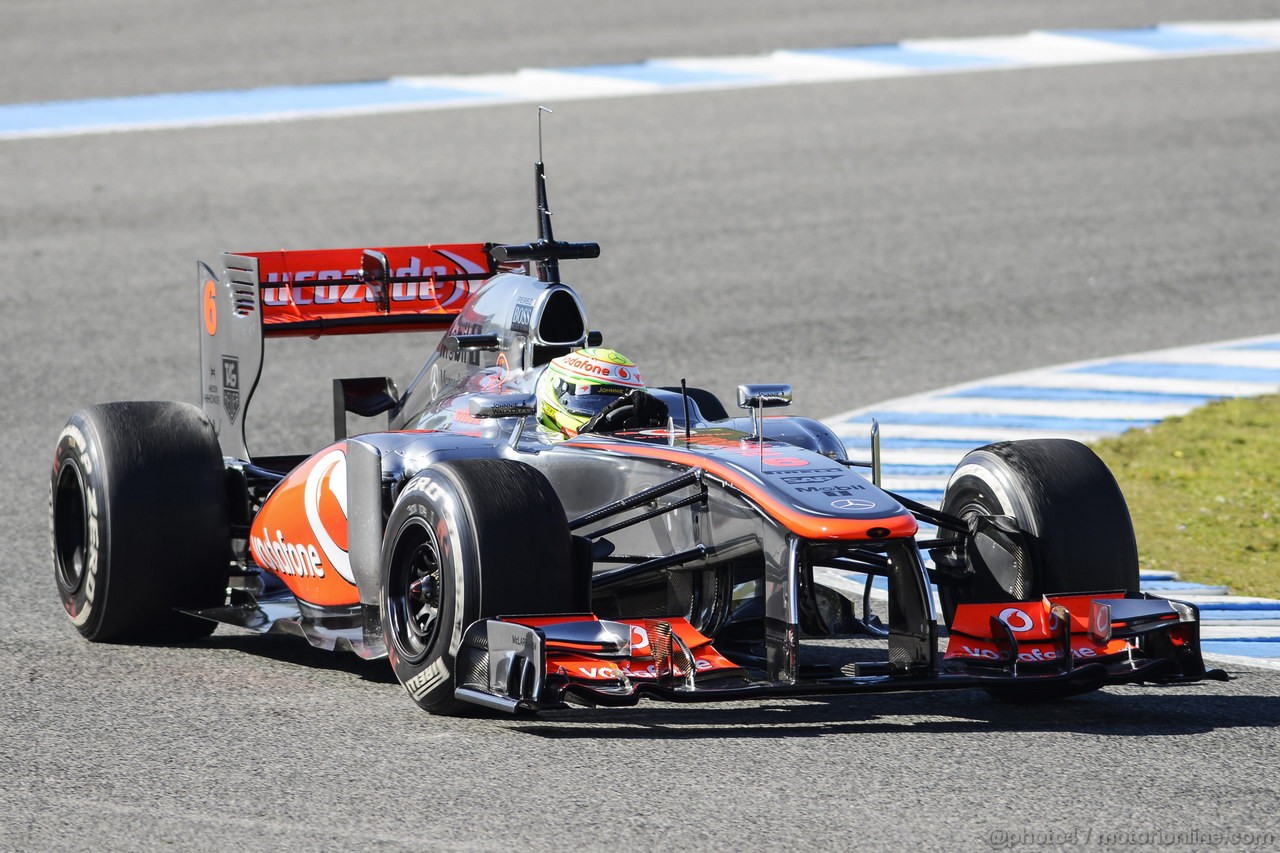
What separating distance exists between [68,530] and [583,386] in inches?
87.8

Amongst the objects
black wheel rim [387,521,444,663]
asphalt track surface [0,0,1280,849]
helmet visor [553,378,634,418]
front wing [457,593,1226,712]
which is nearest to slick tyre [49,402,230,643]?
asphalt track surface [0,0,1280,849]

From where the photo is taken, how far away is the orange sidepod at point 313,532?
7.17m

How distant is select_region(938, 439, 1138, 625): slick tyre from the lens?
670 centimetres

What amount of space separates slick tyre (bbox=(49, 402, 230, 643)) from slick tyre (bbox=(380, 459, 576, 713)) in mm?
1362

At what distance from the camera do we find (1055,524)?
22.0ft

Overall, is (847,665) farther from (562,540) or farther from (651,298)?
(651,298)

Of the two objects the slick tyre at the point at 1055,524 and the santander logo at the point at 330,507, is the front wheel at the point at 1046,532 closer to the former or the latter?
the slick tyre at the point at 1055,524

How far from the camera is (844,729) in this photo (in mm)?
6293

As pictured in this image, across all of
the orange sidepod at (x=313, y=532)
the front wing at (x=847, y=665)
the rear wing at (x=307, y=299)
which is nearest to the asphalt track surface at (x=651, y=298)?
the front wing at (x=847, y=665)

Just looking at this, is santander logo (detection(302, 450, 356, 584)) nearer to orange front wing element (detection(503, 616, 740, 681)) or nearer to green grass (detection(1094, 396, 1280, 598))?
orange front wing element (detection(503, 616, 740, 681))

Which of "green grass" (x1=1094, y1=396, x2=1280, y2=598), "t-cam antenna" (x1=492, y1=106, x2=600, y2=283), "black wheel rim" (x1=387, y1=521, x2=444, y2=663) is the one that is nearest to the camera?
"black wheel rim" (x1=387, y1=521, x2=444, y2=663)

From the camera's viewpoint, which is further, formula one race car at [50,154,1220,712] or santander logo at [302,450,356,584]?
santander logo at [302,450,356,584]

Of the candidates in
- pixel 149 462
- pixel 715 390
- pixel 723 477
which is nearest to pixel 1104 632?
Result: pixel 723 477

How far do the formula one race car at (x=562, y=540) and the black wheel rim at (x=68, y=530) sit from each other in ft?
0.04
